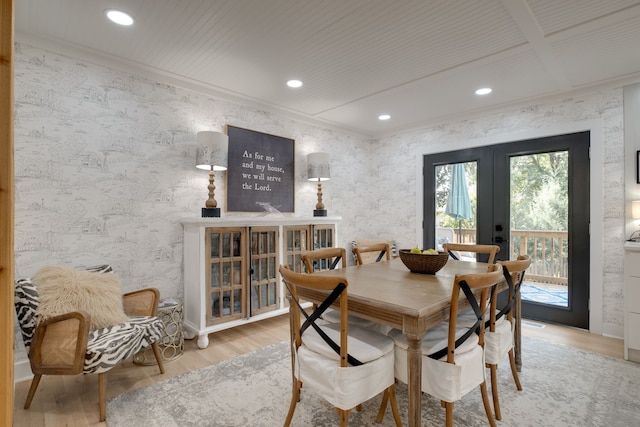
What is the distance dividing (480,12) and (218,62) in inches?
79.0

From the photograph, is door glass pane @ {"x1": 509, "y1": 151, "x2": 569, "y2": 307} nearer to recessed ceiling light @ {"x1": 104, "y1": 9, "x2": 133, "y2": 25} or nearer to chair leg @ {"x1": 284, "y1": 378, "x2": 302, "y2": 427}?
chair leg @ {"x1": 284, "y1": 378, "x2": 302, "y2": 427}

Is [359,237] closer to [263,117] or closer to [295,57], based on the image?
[263,117]

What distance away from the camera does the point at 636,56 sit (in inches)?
102

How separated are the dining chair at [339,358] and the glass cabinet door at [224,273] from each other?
4.57ft

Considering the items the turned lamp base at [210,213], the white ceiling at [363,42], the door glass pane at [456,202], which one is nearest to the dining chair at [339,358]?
the turned lamp base at [210,213]

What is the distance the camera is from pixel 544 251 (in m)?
3.55

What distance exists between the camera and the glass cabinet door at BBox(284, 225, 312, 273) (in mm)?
3445

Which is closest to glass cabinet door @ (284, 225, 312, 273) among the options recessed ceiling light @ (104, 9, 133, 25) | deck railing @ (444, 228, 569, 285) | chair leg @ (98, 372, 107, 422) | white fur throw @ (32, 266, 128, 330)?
white fur throw @ (32, 266, 128, 330)

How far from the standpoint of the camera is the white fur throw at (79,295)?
197 cm

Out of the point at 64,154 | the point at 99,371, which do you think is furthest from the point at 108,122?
the point at 99,371

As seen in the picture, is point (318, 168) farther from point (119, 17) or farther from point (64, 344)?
point (64, 344)

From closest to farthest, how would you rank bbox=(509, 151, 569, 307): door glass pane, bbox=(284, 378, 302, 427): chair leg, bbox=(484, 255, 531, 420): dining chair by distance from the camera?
bbox=(284, 378, 302, 427): chair leg
bbox=(484, 255, 531, 420): dining chair
bbox=(509, 151, 569, 307): door glass pane

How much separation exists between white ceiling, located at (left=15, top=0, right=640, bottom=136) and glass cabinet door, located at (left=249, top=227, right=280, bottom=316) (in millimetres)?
1525

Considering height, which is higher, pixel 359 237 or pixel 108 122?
pixel 108 122
